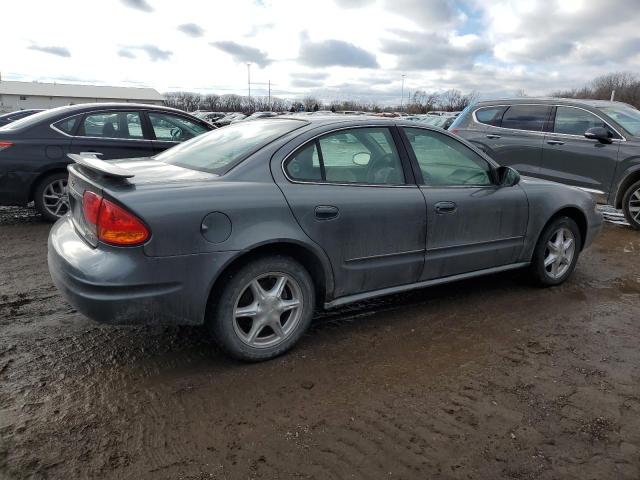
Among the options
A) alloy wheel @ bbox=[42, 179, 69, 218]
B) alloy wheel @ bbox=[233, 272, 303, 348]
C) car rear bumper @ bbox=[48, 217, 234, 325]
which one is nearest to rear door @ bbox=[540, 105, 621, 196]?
alloy wheel @ bbox=[233, 272, 303, 348]

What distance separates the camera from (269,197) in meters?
3.08

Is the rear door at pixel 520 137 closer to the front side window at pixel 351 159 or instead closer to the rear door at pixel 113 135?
the front side window at pixel 351 159

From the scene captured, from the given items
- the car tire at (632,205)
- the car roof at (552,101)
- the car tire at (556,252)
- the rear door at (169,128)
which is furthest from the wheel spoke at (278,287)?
the car roof at (552,101)

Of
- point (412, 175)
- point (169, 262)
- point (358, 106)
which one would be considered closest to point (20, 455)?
point (169, 262)

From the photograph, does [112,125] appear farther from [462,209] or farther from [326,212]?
[462,209]

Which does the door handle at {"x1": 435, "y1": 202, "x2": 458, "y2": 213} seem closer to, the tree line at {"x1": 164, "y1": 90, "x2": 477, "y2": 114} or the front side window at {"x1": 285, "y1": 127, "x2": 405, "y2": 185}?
the front side window at {"x1": 285, "y1": 127, "x2": 405, "y2": 185}

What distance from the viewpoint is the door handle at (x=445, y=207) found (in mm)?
3756

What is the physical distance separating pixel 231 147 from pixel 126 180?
0.86 meters

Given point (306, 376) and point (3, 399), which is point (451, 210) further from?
point (3, 399)

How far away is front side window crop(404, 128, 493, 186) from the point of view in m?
3.85

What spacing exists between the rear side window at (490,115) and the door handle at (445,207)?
5.23 metres

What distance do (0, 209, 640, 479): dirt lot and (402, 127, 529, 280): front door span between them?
46 centimetres

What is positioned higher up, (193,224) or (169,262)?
(193,224)

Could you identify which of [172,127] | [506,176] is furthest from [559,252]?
[172,127]
